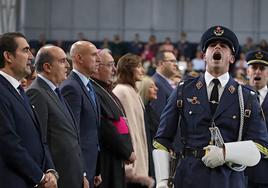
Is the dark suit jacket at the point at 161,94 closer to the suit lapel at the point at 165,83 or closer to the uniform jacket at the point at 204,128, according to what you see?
the suit lapel at the point at 165,83

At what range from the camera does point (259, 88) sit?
751 cm

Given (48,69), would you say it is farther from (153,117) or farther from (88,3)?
(88,3)

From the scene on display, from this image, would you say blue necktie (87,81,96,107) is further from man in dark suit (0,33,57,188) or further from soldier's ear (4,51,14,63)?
soldier's ear (4,51,14,63)

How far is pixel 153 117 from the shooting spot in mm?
8484

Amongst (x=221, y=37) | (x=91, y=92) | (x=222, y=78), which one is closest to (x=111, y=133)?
(x=91, y=92)

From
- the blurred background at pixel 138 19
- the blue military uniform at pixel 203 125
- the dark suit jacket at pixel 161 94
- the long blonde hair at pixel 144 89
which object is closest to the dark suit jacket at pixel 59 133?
the blue military uniform at pixel 203 125

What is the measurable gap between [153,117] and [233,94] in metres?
3.14

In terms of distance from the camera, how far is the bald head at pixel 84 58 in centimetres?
682

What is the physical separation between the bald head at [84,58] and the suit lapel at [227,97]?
173 centimetres

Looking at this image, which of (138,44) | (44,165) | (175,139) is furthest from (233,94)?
(138,44)

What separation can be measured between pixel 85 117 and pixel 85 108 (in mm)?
76

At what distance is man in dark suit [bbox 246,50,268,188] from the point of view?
686 cm

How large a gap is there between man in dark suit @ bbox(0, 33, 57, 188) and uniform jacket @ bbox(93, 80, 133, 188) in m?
1.59

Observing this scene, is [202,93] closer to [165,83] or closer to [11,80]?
[11,80]
